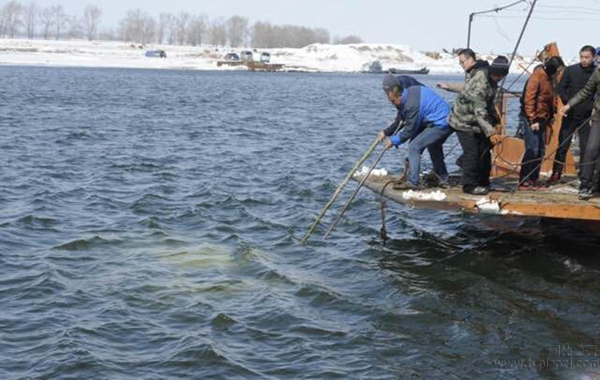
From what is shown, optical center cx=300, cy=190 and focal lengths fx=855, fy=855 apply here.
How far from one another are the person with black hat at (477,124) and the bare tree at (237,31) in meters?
188

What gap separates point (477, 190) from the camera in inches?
422

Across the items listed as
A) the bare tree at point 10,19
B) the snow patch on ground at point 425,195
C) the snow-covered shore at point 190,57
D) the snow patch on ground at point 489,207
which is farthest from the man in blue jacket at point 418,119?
the bare tree at point 10,19

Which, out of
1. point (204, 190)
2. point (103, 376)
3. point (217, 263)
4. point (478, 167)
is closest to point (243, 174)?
point (204, 190)

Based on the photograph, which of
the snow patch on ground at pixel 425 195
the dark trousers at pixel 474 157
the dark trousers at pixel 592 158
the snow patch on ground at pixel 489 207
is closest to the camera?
the snow patch on ground at pixel 489 207

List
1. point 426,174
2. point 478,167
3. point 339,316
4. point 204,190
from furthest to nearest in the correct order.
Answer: point 204,190, point 426,174, point 478,167, point 339,316

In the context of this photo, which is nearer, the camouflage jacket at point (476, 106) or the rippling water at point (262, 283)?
the rippling water at point (262, 283)

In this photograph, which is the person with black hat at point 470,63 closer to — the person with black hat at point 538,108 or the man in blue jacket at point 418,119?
the man in blue jacket at point 418,119

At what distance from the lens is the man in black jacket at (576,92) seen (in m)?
10.8

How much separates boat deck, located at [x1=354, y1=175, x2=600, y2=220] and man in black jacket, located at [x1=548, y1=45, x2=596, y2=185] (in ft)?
1.90

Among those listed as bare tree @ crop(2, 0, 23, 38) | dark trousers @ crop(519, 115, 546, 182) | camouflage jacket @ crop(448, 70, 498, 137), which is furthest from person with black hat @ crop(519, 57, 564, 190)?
bare tree @ crop(2, 0, 23, 38)

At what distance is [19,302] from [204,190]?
7264 millimetres

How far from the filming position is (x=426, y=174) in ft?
38.4

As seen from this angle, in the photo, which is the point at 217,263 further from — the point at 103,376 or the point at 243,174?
the point at 243,174

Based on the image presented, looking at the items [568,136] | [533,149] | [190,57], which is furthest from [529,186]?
[190,57]
